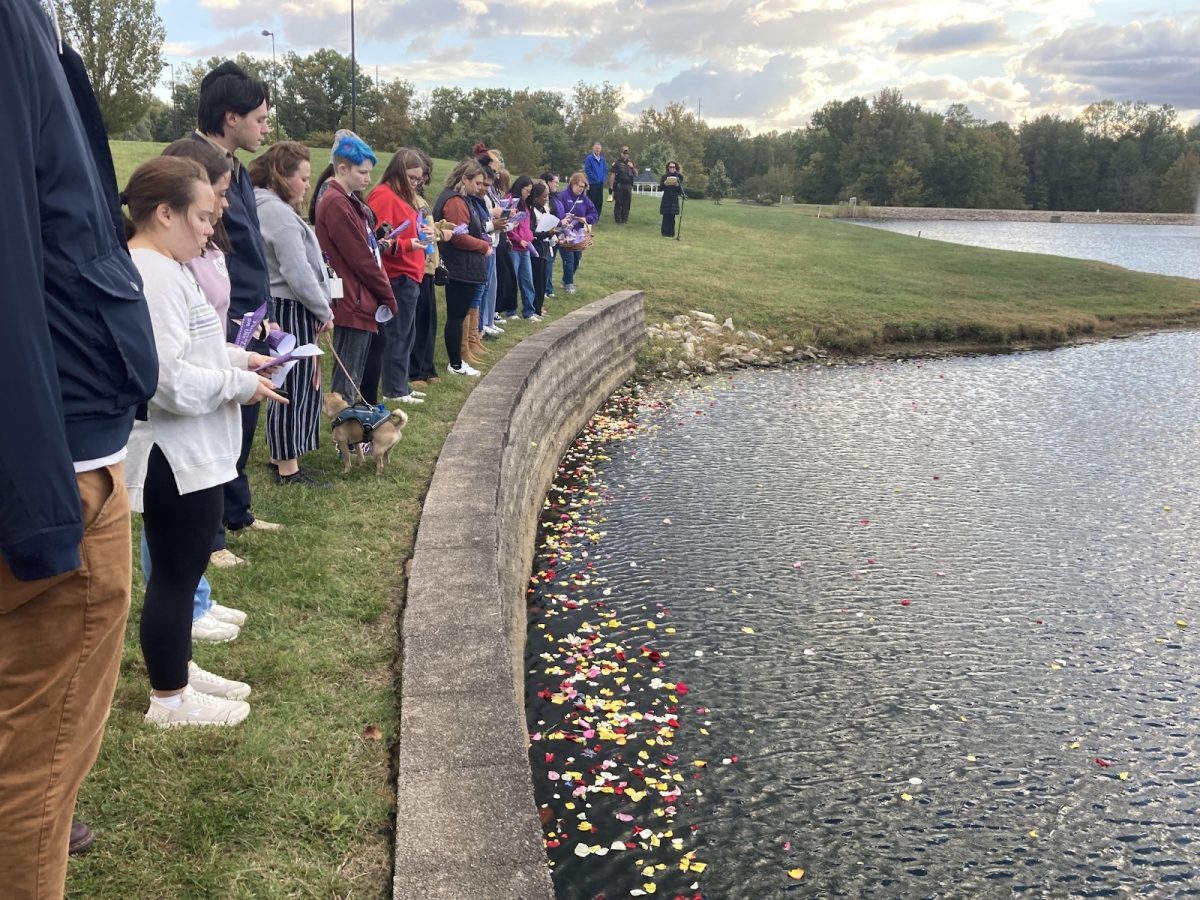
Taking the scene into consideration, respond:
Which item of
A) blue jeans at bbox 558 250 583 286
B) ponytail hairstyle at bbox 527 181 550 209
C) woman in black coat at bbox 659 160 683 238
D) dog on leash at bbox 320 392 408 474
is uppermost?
woman in black coat at bbox 659 160 683 238

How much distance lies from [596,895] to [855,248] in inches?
967

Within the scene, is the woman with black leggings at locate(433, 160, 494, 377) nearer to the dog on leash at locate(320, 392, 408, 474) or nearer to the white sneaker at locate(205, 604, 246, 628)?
the dog on leash at locate(320, 392, 408, 474)

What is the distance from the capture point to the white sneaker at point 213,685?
3.29 m

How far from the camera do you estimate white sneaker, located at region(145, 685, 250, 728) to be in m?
3.05

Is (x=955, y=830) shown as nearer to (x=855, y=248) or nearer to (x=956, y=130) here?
(x=855, y=248)

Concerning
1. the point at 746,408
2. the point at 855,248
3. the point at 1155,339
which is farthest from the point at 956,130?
the point at 746,408

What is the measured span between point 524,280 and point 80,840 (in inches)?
392

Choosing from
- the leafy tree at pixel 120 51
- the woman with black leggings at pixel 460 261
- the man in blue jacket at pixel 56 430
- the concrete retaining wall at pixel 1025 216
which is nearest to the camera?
the man in blue jacket at pixel 56 430

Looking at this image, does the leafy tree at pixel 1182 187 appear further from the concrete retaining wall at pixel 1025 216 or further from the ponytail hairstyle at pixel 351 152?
the ponytail hairstyle at pixel 351 152

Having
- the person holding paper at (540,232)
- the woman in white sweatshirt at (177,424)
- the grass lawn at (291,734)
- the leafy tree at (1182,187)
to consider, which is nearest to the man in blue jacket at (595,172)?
the person holding paper at (540,232)

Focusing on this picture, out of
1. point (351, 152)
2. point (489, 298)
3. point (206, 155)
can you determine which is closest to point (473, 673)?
point (206, 155)

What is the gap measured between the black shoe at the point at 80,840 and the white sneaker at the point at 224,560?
76.6 inches

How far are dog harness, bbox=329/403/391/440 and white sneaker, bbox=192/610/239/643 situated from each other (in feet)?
7.14

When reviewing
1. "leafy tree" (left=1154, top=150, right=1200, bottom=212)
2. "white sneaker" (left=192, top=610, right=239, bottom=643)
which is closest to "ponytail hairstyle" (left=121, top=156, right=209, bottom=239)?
"white sneaker" (left=192, top=610, right=239, bottom=643)
